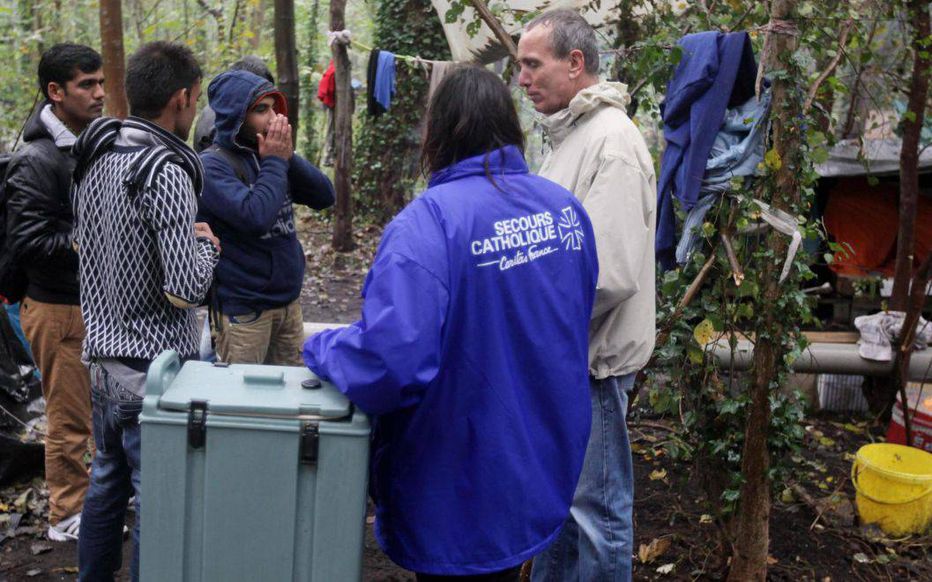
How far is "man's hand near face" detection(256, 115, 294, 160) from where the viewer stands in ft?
11.5

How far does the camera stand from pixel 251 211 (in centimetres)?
340

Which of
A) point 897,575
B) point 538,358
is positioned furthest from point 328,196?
point 897,575

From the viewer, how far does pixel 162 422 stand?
82.1 inches

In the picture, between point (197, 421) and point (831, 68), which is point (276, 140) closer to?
point (197, 421)

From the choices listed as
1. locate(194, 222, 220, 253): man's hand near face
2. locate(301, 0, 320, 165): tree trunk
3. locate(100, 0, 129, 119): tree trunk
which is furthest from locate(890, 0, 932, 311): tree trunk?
locate(301, 0, 320, 165): tree trunk

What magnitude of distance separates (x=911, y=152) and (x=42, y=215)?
5.01 meters

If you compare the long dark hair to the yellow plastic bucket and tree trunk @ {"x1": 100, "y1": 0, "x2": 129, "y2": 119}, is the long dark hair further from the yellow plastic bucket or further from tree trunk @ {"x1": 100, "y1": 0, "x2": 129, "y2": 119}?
the yellow plastic bucket

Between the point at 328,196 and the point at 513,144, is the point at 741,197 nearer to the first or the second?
the point at 513,144

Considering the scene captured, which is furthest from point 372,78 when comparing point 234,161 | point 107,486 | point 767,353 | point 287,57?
point 107,486

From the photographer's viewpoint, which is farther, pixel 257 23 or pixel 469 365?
pixel 257 23

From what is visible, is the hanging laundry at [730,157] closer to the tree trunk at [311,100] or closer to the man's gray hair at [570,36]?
the man's gray hair at [570,36]

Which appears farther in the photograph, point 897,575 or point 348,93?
point 348,93

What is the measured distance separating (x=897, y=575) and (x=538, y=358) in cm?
283

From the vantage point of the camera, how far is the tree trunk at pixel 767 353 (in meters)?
3.27
